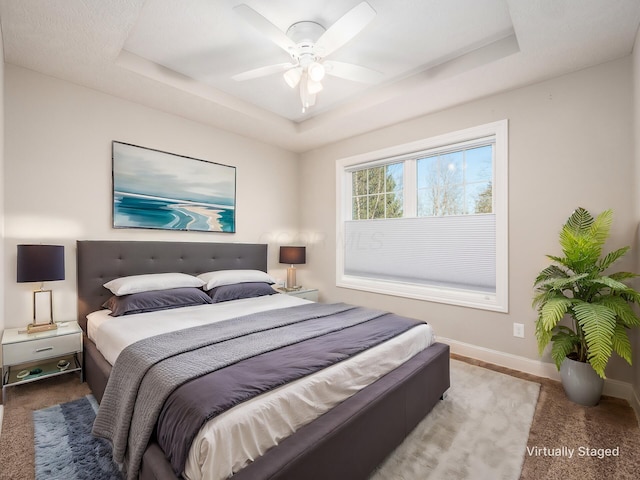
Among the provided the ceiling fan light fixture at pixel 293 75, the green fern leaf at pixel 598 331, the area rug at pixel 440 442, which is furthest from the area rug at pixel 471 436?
the ceiling fan light fixture at pixel 293 75

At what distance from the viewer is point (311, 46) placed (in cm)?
217

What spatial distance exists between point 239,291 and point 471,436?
2.28 metres

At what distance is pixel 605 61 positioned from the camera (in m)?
2.38

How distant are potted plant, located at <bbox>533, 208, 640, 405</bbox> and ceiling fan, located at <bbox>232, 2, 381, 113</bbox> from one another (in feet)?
6.20

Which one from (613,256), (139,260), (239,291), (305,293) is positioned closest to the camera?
(613,256)

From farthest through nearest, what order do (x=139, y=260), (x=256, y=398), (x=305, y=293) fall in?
(x=305, y=293), (x=139, y=260), (x=256, y=398)

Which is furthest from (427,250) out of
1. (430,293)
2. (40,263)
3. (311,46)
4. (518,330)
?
(40,263)

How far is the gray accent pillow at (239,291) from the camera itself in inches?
120

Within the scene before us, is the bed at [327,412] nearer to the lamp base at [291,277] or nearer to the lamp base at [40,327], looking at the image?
the lamp base at [40,327]

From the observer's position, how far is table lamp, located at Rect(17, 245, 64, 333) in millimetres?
2260

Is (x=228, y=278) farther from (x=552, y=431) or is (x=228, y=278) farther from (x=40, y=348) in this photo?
(x=552, y=431)

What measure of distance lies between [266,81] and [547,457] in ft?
11.4

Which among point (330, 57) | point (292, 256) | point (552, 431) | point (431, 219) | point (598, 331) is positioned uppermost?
point (330, 57)

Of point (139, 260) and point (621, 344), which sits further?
point (139, 260)
